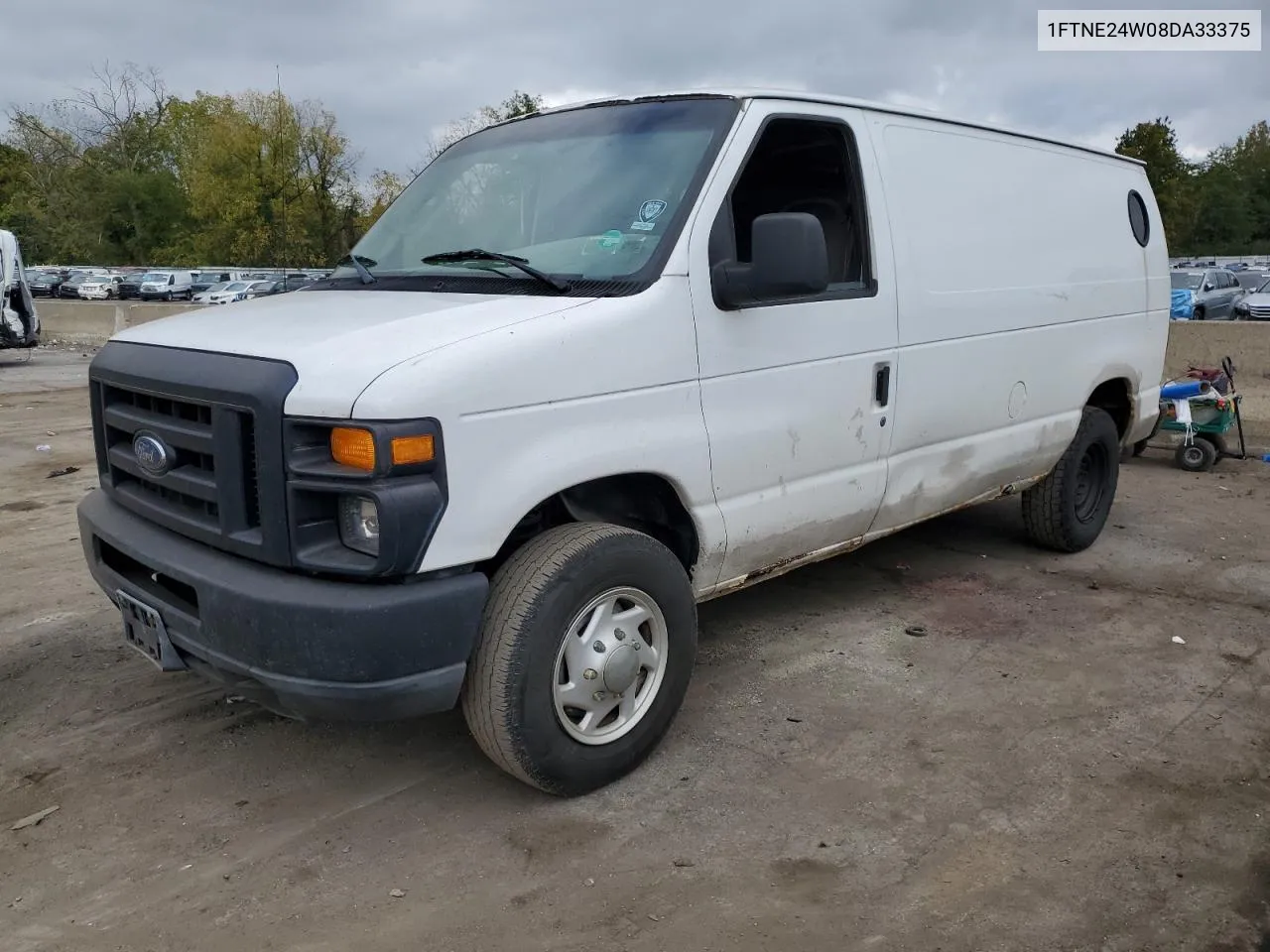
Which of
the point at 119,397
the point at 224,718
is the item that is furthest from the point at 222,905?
the point at 119,397

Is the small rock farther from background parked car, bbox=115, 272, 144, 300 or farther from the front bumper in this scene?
background parked car, bbox=115, 272, 144, 300

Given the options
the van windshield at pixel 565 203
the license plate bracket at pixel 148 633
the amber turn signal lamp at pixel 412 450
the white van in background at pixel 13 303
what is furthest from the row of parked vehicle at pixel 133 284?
the amber turn signal lamp at pixel 412 450

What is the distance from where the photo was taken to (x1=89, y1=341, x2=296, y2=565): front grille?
288cm

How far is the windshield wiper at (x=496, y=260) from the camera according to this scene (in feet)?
11.2

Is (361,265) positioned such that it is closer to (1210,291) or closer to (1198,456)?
(1198,456)

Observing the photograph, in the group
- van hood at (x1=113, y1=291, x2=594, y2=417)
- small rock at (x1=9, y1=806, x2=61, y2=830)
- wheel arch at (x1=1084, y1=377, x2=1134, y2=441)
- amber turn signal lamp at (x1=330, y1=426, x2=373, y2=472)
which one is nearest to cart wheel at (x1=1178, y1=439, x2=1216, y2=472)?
wheel arch at (x1=1084, y1=377, x2=1134, y2=441)

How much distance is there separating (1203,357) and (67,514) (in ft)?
33.8

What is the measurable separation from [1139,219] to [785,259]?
3.88 m

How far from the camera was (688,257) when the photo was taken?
3.50m

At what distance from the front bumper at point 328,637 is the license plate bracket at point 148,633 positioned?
0.11 metres

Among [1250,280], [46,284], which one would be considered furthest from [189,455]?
[46,284]

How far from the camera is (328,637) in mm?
2807

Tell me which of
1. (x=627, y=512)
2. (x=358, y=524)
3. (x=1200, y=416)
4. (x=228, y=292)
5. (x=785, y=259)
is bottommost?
(x=1200, y=416)

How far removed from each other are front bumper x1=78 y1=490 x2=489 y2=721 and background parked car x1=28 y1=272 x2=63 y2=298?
1906 inches
